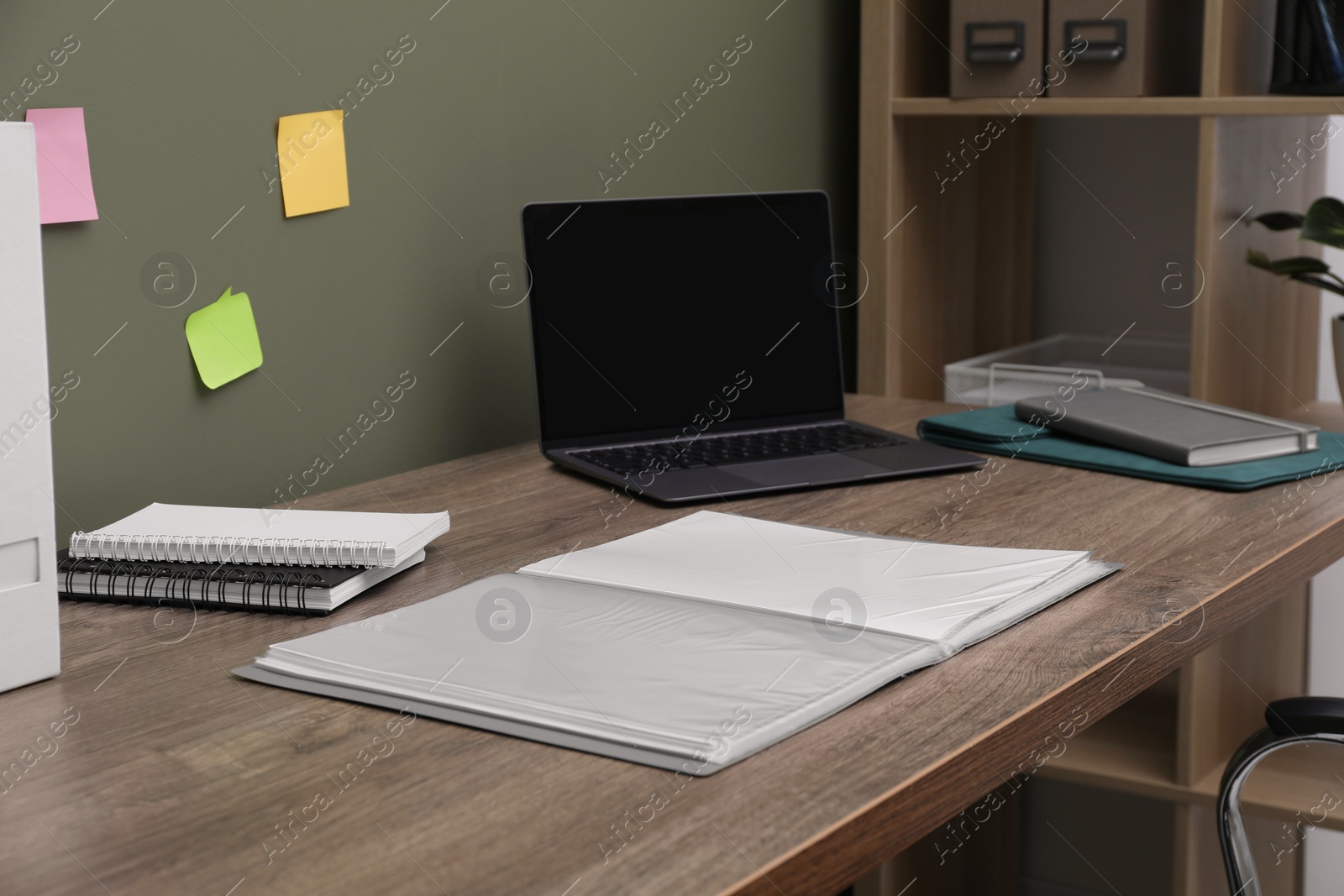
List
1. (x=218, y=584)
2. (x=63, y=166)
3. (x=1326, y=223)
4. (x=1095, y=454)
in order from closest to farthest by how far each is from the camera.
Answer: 1. (x=218, y=584)
2. (x=63, y=166)
3. (x=1095, y=454)
4. (x=1326, y=223)

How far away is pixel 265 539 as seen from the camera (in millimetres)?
915

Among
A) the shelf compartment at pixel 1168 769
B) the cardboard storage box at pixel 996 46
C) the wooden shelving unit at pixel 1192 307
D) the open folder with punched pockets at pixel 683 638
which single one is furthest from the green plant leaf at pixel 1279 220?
the open folder with punched pockets at pixel 683 638

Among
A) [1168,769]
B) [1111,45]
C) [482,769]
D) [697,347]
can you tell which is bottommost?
[1168,769]

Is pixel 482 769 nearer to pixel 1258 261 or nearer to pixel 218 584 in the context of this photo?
pixel 218 584

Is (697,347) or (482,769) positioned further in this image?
(697,347)

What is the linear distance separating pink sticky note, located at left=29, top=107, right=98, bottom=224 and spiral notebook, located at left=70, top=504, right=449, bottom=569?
0.25m

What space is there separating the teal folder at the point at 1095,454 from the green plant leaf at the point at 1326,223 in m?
0.37

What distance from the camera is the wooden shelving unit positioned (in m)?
1.60

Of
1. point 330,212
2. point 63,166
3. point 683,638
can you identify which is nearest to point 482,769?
point 683,638

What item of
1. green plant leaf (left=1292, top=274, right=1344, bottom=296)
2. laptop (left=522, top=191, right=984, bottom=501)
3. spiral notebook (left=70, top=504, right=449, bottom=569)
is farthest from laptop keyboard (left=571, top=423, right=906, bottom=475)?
green plant leaf (left=1292, top=274, right=1344, bottom=296)

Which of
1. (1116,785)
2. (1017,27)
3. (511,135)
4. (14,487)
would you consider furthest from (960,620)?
(1017,27)

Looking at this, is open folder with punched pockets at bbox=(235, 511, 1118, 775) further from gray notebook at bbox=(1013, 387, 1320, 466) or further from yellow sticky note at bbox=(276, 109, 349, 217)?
yellow sticky note at bbox=(276, 109, 349, 217)

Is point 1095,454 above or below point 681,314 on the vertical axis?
below

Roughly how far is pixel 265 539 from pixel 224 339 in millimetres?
308
